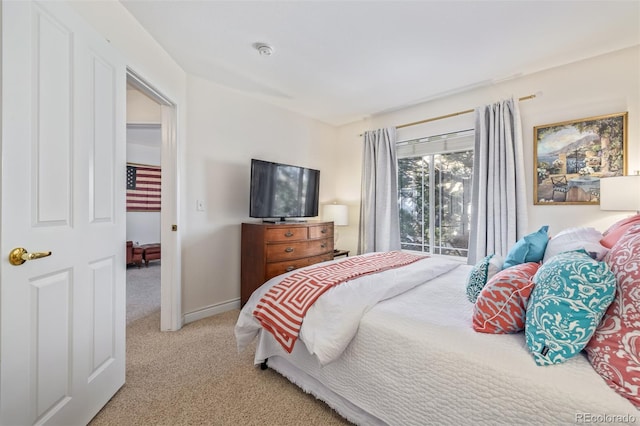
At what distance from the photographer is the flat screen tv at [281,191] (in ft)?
9.95

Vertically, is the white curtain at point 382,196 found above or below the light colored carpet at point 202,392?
above

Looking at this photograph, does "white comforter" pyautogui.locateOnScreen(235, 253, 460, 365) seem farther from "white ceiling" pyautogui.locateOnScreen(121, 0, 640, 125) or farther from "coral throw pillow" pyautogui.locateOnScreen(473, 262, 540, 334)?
"white ceiling" pyautogui.locateOnScreen(121, 0, 640, 125)

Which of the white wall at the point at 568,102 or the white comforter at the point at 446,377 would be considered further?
the white wall at the point at 568,102

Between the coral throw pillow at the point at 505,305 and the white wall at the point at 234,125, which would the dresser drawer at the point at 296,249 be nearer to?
the white wall at the point at 234,125

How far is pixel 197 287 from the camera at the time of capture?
Answer: 287 centimetres

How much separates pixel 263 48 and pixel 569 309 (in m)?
2.57

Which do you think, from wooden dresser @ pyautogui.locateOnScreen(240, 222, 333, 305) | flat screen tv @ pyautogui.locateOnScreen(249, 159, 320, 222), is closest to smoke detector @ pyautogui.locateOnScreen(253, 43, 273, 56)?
flat screen tv @ pyautogui.locateOnScreen(249, 159, 320, 222)

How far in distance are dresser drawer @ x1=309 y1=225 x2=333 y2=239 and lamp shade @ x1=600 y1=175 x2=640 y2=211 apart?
2.54 m

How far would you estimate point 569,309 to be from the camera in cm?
91

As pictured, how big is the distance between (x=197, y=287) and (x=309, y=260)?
125 cm

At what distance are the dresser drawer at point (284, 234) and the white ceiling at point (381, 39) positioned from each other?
1.60 m

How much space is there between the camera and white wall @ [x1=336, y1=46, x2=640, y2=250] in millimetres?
2316

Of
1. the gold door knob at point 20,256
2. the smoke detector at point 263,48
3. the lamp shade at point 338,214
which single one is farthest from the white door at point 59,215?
the lamp shade at point 338,214

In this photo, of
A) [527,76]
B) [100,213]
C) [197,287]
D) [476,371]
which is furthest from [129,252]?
[527,76]
